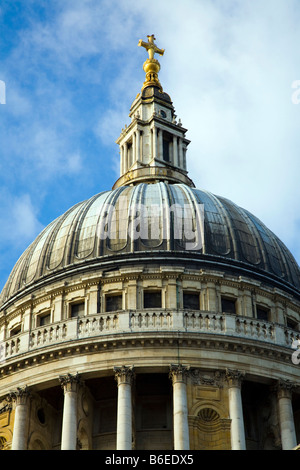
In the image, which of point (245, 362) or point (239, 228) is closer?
point (245, 362)

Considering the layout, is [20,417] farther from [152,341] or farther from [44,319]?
[44,319]

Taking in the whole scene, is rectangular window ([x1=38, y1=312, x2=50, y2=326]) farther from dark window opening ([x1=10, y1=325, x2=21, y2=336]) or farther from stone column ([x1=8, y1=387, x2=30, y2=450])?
stone column ([x1=8, y1=387, x2=30, y2=450])

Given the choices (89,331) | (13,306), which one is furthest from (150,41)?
(89,331)

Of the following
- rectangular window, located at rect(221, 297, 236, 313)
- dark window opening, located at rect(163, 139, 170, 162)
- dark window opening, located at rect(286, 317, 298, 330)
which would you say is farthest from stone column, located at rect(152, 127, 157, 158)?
dark window opening, located at rect(286, 317, 298, 330)

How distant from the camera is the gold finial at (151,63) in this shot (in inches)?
2562

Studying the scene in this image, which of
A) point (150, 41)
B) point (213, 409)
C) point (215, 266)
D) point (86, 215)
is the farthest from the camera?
point (150, 41)

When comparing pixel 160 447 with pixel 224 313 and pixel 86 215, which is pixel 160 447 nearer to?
pixel 224 313

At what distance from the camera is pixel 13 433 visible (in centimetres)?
4228

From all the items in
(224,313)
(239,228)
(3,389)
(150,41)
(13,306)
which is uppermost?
(150,41)

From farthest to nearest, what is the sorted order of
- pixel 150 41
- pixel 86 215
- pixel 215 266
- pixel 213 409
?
pixel 150 41 → pixel 86 215 → pixel 215 266 → pixel 213 409

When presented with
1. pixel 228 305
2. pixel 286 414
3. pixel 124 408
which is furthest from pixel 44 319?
pixel 286 414

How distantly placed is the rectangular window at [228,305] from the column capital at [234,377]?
5.82 metres

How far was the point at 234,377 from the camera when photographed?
42.1 meters

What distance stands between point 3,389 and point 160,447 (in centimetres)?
774
